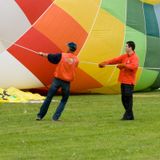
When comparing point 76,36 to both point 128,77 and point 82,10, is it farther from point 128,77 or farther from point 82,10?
point 128,77

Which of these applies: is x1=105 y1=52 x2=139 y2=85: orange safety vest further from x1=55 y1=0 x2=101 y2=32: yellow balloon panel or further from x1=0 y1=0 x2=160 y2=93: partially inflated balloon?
x1=55 y1=0 x2=101 y2=32: yellow balloon panel

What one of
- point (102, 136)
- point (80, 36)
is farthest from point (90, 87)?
point (102, 136)

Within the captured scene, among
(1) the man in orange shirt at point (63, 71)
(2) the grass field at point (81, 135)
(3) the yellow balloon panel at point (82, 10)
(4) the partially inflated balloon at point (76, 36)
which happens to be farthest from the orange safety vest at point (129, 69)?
(3) the yellow balloon panel at point (82, 10)

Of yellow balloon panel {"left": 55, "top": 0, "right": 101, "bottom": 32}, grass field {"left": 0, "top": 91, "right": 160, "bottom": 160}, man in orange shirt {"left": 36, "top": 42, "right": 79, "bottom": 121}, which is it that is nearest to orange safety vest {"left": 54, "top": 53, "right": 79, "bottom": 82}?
man in orange shirt {"left": 36, "top": 42, "right": 79, "bottom": 121}

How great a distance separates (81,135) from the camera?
9.68 metres

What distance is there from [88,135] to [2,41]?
28.5 feet

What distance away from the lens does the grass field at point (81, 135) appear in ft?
25.8

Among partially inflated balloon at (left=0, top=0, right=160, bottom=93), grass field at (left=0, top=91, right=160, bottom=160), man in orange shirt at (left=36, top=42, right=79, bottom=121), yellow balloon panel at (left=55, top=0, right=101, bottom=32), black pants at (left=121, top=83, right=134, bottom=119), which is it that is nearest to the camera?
grass field at (left=0, top=91, right=160, bottom=160)

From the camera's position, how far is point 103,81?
776 inches

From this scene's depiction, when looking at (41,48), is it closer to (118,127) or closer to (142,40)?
(142,40)

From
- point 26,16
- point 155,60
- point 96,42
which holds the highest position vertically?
point 26,16

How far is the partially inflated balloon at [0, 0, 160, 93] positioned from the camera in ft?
58.9

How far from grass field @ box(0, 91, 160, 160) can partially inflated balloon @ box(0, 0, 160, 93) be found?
357 cm

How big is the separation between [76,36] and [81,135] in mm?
9298
